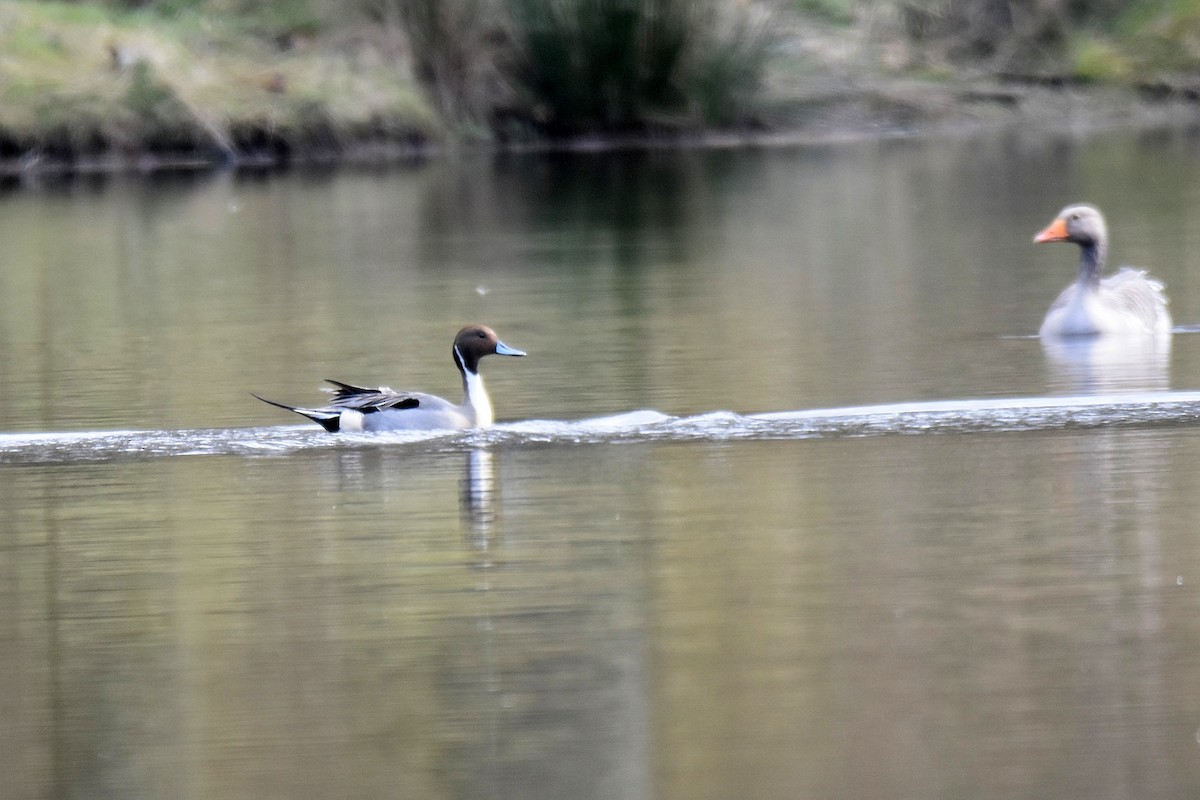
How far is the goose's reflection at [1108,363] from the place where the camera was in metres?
10.9

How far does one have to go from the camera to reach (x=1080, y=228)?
524 inches

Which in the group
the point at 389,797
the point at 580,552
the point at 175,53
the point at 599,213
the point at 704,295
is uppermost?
the point at 175,53

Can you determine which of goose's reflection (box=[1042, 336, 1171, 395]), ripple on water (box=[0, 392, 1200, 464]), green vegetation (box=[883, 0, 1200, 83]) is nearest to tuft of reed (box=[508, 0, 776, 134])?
green vegetation (box=[883, 0, 1200, 83])

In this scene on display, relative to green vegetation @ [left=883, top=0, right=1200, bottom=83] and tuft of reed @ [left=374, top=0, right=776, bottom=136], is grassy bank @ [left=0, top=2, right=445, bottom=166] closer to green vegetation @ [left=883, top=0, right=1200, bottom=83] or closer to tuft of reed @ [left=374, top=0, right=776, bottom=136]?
tuft of reed @ [left=374, top=0, right=776, bottom=136]

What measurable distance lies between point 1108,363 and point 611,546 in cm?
487

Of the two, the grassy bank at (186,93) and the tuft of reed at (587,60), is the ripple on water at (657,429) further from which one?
the tuft of reed at (587,60)

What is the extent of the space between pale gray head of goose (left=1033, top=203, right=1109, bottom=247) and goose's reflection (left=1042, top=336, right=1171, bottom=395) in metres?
0.84

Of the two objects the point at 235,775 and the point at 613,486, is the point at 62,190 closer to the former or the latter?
the point at 613,486

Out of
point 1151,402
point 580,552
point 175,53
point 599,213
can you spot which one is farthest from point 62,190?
point 580,552

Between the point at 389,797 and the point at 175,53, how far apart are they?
85.7 feet

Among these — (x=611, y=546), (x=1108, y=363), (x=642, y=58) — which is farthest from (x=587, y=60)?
(x=611, y=546)

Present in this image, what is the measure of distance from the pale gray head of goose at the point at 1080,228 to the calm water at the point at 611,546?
58cm

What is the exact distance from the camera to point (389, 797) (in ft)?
17.3

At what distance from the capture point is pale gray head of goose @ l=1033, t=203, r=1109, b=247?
13.2m
